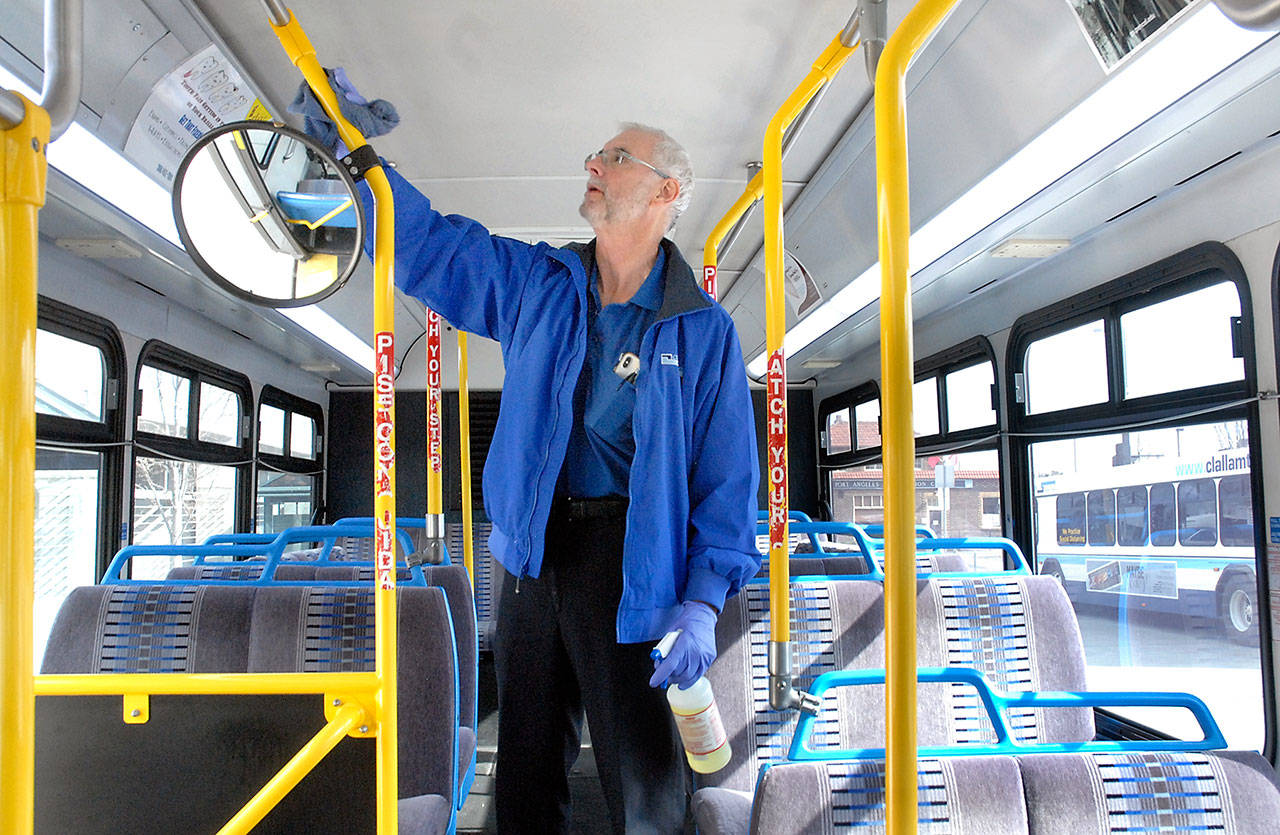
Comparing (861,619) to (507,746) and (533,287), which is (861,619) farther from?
(533,287)

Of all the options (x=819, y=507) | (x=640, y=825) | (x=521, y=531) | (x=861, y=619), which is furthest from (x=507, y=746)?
(x=819, y=507)

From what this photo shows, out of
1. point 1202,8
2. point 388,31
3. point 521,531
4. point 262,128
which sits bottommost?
point 521,531

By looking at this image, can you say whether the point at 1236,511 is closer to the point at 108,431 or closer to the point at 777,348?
the point at 777,348

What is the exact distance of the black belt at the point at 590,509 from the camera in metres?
1.69

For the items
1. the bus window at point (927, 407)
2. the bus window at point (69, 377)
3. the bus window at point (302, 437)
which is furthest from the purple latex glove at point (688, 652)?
the bus window at point (302, 437)

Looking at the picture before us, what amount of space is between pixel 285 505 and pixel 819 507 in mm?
5205

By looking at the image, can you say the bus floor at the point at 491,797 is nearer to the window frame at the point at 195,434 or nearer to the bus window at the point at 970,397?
the window frame at the point at 195,434

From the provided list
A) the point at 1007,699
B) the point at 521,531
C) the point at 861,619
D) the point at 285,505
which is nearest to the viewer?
the point at 1007,699

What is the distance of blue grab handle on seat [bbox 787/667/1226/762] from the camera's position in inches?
50.4

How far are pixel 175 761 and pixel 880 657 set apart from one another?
1.90 meters

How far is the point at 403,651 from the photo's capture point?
2123 millimetres

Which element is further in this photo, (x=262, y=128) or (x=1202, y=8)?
(x=1202, y=8)

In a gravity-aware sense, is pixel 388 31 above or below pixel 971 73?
above

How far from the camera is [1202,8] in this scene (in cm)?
190
